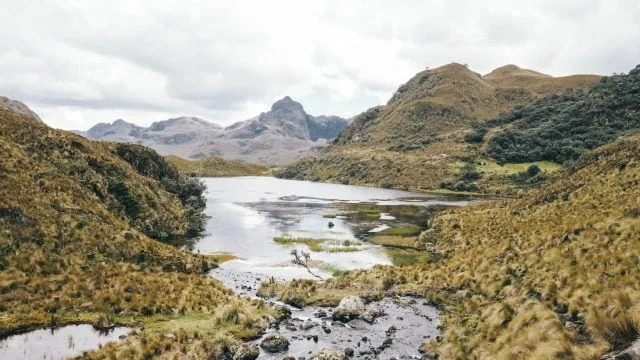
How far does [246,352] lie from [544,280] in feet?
61.7

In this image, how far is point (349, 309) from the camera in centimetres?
3203

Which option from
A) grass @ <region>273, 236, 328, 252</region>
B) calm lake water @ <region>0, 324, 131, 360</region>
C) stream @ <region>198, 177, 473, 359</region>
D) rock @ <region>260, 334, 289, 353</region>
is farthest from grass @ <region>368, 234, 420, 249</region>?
calm lake water @ <region>0, 324, 131, 360</region>

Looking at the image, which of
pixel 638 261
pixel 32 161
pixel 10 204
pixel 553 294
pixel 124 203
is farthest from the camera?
pixel 124 203

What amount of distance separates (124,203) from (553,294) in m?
58.3

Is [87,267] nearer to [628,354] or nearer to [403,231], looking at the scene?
[628,354]

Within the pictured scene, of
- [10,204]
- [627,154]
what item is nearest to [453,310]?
[627,154]

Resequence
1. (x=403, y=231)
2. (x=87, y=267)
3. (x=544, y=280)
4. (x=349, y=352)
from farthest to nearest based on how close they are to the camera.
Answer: (x=403, y=231)
(x=87, y=267)
(x=544, y=280)
(x=349, y=352)

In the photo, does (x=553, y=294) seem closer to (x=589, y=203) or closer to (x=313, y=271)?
(x=589, y=203)

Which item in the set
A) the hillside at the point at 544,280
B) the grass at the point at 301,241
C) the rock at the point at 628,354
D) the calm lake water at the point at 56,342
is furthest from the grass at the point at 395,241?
the rock at the point at 628,354

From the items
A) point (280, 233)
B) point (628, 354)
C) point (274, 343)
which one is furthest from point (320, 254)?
point (628, 354)

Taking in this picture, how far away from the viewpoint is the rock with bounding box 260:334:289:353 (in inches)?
1034

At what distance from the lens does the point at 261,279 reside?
4597cm

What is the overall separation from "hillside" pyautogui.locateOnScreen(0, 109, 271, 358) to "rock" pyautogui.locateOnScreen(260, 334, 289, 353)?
6.43ft

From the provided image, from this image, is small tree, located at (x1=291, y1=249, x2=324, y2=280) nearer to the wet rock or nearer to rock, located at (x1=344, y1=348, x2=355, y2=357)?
the wet rock
